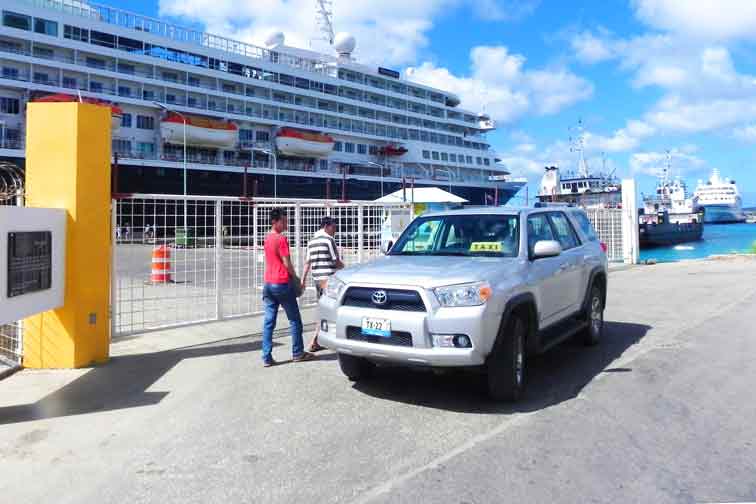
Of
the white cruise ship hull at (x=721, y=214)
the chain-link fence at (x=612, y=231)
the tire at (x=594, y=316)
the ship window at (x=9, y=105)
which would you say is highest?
the ship window at (x=9, y=105)

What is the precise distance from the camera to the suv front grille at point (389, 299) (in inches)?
176

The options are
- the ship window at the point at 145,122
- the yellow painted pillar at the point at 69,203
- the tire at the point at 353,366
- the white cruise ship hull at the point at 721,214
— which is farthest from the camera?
the white cruise ship hull at the point at 721,214

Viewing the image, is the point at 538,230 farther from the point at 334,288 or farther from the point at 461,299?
the point at 334,288

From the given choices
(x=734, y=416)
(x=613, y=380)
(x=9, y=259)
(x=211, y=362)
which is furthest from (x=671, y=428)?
(x=9, y=259)

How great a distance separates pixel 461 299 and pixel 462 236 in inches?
55.9

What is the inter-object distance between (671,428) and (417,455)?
6.16ft

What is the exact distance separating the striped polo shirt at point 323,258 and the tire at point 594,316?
292 cm

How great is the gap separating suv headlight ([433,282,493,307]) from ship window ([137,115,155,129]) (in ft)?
142

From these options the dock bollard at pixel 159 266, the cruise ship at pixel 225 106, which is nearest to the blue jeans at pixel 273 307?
the dock bollard at pixel 159 266

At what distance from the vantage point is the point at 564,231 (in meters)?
6.65

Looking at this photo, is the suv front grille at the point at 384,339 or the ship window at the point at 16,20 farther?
the ship window at the point at 16,20

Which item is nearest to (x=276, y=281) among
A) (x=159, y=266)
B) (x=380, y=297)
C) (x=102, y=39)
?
(x=380, y=297)

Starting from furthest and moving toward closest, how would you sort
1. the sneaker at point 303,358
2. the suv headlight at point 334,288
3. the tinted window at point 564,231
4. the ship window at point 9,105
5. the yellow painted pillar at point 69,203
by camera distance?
the ship window at point 9,105 < the tinted window at point 564,231 < the sneaker at point 303,358 < the yellow painted pillar at point 69,203 < the suv headlight at point 334,288

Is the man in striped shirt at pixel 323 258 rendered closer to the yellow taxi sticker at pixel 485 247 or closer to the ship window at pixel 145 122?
the yellow taxi sticker at pixel 485 247
